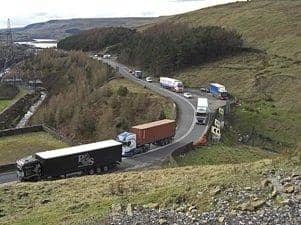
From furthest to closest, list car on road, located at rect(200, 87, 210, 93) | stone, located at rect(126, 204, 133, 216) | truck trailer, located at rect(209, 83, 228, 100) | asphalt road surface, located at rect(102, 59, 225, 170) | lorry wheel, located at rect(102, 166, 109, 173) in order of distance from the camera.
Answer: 1. car on road, located at rect(200, 87, 210, 93)
2. truck trailer, located at rect(209, 83, 228, 100)
3. asphalt road surface, located at rect(102, 59, 225, 170)
4. lorry wheel, located at rect(102, 166, 109, 173)
5. stone, located at rect(126, 204, 133, 216)

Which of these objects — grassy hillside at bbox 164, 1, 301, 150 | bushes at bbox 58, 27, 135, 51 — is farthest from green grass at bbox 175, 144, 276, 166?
bushes at bbox 58, 27, 135, 51

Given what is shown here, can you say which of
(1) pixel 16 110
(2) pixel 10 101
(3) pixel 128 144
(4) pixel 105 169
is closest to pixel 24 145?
(3) pixel 128 144

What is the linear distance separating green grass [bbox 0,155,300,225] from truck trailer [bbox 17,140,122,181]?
7.50 m

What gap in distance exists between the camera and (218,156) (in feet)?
127

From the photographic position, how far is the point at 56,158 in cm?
3219

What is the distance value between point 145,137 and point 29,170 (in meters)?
12.0

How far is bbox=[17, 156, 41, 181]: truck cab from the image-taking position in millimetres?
31509

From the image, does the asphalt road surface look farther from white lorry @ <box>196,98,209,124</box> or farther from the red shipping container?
the red shipping container

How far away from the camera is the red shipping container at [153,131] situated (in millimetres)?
40594

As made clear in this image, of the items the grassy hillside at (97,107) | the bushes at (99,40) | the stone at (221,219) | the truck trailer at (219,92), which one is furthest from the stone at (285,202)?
the bushes at (99,40)

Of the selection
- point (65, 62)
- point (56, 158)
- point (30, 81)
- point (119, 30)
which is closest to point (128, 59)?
point (65, 62)

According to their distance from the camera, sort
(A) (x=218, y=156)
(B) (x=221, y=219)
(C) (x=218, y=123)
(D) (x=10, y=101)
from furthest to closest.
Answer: (D) (x=10, y=101) < (C) (x=218, y=123) < (A) (x=218, y=156) < (B) (x=221, y=219)

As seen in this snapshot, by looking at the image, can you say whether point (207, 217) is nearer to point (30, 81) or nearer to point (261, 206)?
point (261, 206)

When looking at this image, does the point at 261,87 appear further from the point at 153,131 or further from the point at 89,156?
the point at 89,156
